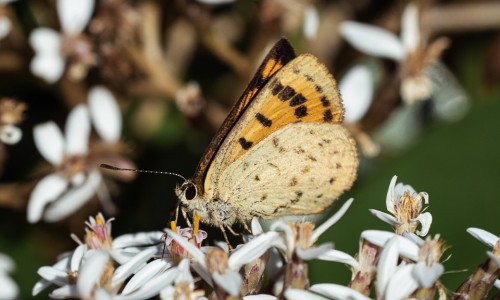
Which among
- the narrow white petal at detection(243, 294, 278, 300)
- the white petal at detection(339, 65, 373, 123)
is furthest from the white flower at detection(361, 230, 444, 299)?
the white petal at detection(339, 65, 373, 123)

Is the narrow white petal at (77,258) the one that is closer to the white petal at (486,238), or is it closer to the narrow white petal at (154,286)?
the narrow white petal at (154,286)

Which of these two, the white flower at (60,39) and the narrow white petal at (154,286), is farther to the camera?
the white flower at (60,39)

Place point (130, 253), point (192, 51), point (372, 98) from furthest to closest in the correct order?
point (192, 51), point (372, 98), point (130, 253)

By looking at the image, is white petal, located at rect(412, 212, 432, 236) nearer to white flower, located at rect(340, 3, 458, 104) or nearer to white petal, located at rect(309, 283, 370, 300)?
white petal, located at rect(309, 283, 370, 300)

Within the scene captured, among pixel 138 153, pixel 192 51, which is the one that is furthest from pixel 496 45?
pixel 138 153

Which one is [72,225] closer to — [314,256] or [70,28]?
[70,28]

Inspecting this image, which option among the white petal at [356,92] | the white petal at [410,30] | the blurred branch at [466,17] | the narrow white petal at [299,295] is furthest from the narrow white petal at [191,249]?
the blurred branch at [466,17]
